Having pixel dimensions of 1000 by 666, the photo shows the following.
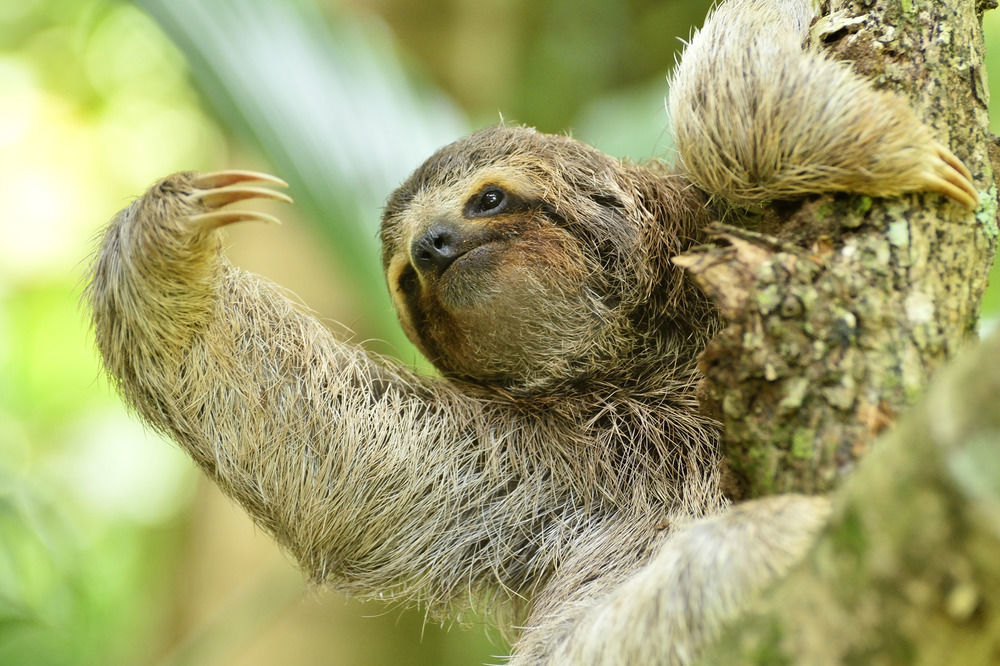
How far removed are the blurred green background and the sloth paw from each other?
2537 millimetres

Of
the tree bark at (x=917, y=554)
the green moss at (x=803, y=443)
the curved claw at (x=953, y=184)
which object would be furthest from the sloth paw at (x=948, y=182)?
the tree bark at (x=917, y=554)

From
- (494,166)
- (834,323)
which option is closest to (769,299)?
(834,323)

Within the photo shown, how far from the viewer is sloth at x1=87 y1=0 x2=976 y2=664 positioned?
137 inches

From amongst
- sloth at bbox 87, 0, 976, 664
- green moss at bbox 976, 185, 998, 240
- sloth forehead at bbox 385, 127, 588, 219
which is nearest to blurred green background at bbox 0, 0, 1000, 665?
sloth forehead at bbox 385, 127, 588, 219

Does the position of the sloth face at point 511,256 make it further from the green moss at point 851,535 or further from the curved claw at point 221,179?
the green moss at point 851,535

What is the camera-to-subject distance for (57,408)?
1077cm

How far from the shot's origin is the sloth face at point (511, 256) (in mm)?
3777

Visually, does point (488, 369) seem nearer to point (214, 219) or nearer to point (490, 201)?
point (490, 201)

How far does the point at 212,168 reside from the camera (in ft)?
31.7

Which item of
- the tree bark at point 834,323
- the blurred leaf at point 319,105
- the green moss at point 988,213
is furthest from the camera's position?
the blurred leaf at point 319,105

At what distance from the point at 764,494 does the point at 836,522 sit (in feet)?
2.61

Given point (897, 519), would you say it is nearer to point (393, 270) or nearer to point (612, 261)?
point (612, 261)

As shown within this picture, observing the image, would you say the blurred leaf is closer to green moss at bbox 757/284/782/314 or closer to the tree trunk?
the tree trunk

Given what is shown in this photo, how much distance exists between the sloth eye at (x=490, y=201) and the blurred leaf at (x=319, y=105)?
0.66 metres
